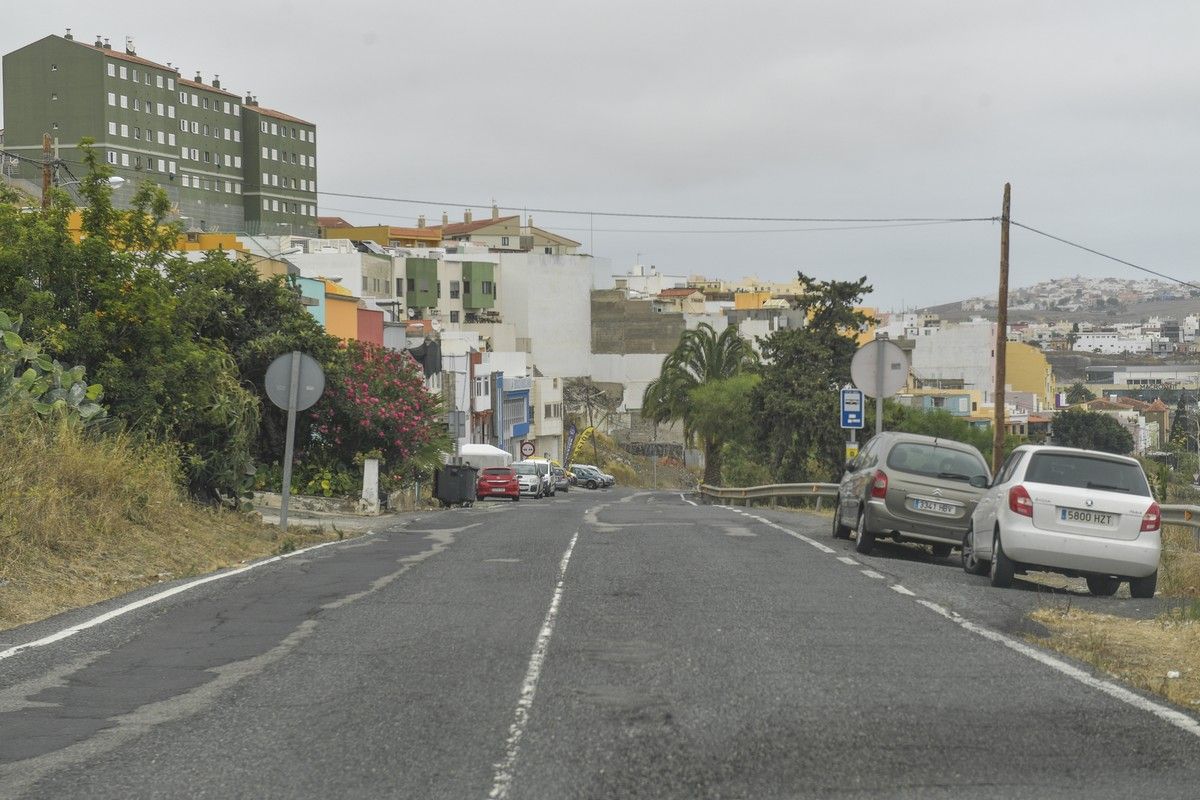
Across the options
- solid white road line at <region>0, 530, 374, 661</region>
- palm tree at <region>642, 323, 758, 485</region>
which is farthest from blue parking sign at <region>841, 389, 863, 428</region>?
palm tree at <region>642, 323, 758, 485</region>

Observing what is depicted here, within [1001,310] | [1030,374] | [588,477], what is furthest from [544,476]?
[1030,374]

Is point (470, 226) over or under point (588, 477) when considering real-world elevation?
over

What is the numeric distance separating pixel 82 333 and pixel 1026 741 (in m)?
16.8

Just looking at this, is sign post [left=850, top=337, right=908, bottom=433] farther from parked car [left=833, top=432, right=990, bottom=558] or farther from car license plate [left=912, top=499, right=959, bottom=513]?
car license plate [left=912, top=499, right=959, bottom=513]

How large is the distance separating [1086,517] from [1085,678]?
6464 millimetres

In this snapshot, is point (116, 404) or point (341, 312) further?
point (341, 312)

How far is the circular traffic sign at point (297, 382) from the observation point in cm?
2253

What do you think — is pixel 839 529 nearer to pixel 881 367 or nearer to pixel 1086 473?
pixel 881 367

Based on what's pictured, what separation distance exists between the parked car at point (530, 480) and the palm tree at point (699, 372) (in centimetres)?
1026

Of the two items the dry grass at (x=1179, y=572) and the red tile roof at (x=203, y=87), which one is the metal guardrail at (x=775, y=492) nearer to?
the dry grass at (x=1179, y=572)

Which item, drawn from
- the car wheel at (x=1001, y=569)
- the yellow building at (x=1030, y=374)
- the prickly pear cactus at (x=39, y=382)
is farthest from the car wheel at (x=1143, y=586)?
the yellow building at (x=1030, y=374)

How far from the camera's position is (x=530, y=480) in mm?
68188

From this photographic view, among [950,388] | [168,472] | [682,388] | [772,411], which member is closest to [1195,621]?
[168,472]

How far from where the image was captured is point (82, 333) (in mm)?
21375
